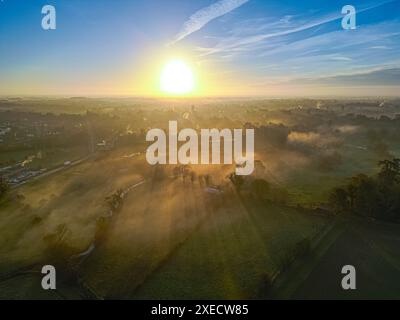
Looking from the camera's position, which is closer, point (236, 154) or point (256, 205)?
point (256, 205)

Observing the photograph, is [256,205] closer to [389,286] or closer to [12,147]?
[389,286]
